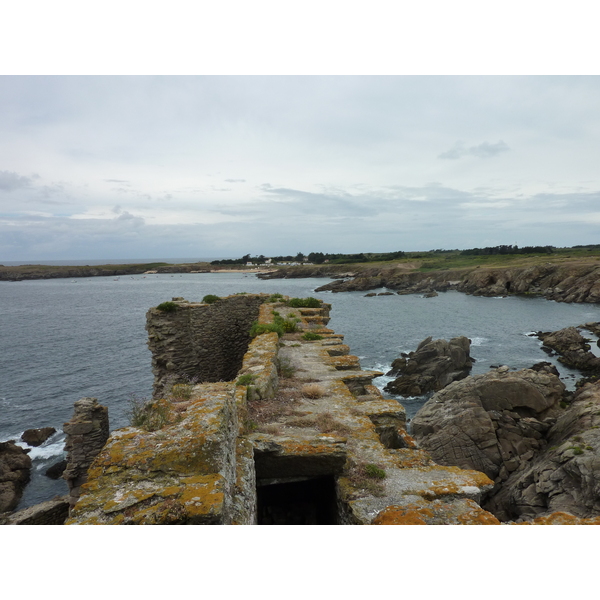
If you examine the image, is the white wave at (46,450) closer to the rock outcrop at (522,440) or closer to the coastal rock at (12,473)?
the coastal rock at (12,473)

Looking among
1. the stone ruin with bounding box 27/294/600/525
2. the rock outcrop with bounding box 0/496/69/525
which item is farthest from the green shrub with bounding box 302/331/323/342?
the rock outcrop with bounding box 0/496/69/525

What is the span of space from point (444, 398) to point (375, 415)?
1539 centimetres

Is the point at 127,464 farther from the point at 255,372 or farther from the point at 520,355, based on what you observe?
the point at 520,355

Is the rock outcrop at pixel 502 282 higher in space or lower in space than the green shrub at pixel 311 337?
lower

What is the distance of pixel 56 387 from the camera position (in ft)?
106

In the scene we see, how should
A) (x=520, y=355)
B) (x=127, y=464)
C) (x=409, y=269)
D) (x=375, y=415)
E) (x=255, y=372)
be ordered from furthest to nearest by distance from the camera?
(x=409, y=269), (x=520, y=355), (x=255, y=372), (x=375, y=415), (x=127, y=464)

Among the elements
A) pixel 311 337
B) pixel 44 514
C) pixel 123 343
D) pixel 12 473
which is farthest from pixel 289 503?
pixel 123 343

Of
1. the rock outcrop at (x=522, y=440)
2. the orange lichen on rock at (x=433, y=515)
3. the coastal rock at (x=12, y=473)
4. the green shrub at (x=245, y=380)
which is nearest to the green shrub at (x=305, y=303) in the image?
the rock outcrop at (x=522, y=440)

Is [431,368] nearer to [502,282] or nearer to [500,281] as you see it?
[502,282]

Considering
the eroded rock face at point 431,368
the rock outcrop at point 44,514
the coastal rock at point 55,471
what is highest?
the eroded rock face at point 431,368

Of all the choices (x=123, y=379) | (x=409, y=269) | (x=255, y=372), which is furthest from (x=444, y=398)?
(x=409, y=269)

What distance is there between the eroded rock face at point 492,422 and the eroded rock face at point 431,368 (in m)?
8.26

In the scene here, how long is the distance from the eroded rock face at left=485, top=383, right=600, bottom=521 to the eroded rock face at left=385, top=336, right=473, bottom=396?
13915 millimetres

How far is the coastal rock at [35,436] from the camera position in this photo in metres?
23.9
